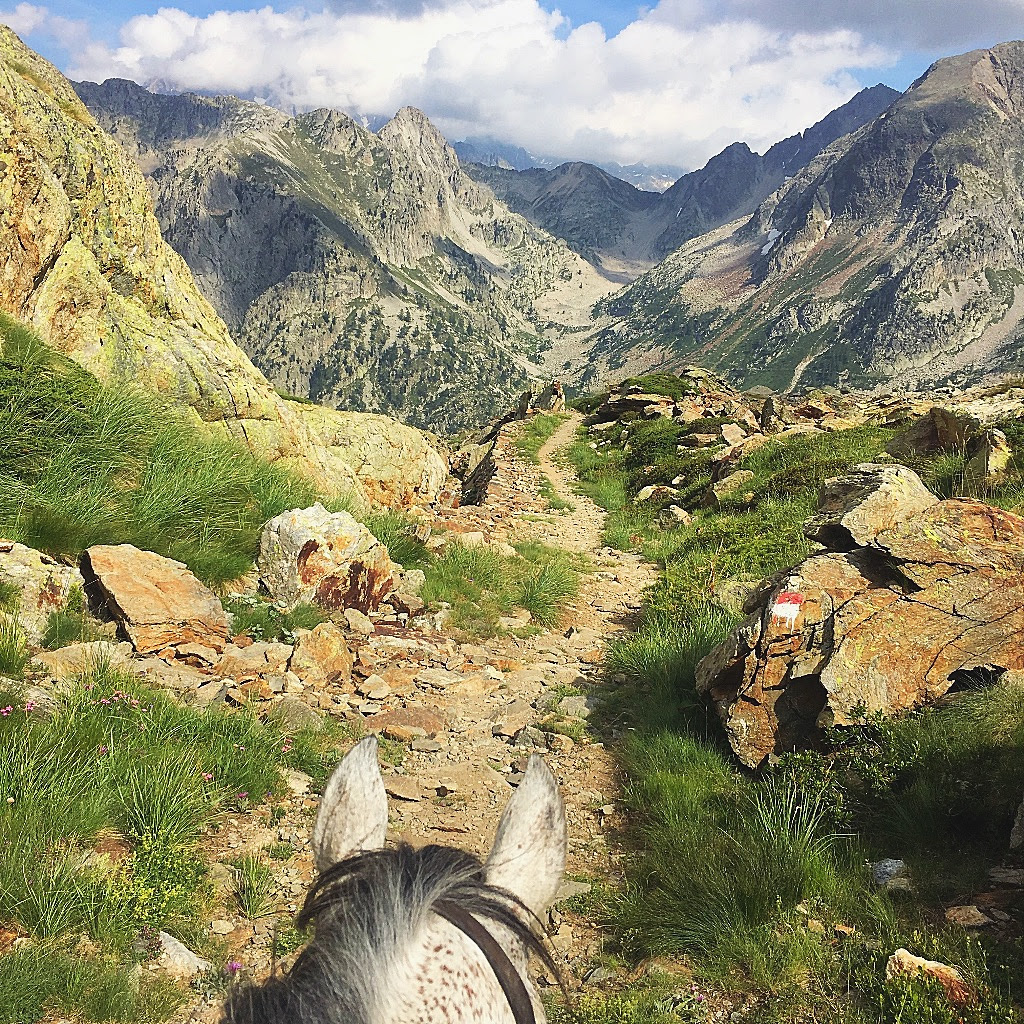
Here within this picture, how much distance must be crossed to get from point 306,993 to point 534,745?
5091mm

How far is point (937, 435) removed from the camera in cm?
1395

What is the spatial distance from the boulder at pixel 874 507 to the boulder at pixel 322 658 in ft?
17.9

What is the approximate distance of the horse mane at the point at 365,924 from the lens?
4.57 feet

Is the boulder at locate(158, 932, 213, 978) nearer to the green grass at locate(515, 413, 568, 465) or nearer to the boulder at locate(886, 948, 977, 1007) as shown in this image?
the boulder at locate(886, 948, 977, 1007)

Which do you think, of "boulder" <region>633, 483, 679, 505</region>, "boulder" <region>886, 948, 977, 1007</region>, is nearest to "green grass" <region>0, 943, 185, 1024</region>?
"boulder" <region>886, 948, 977, 1007</region>

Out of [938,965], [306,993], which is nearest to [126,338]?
[306,993]

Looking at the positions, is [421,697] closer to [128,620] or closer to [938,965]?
[128,620]

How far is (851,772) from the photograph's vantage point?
466 centimetres

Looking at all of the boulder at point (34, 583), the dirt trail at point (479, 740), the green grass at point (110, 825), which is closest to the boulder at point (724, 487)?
the dirt trail at point (479, 740)

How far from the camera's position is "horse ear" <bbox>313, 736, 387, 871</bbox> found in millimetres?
1995

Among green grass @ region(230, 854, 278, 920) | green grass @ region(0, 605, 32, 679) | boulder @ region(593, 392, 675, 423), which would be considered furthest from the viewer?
boulder @ region(593, 392, 675, 423)

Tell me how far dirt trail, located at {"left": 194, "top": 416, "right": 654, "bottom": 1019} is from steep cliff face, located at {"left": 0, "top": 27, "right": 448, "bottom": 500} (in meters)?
5.73

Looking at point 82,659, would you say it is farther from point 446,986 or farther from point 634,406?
point 634,406

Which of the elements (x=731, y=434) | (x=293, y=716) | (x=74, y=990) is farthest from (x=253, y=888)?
(x=731, y=434)
